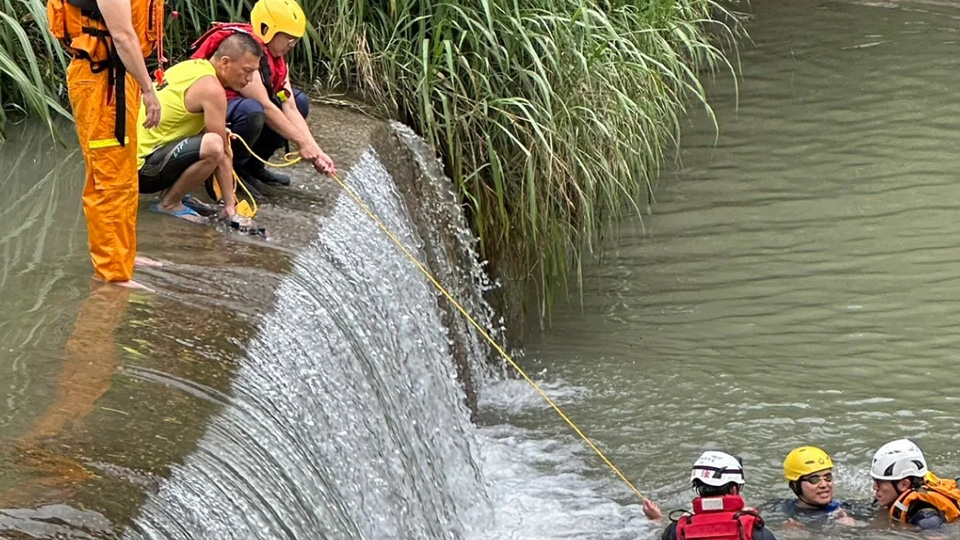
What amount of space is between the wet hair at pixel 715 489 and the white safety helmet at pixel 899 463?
0.78 metres

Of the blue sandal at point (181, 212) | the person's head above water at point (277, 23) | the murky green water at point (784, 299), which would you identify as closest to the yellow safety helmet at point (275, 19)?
the person's head above water at point (277, 23)

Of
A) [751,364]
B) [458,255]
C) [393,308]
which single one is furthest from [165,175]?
[751,364]

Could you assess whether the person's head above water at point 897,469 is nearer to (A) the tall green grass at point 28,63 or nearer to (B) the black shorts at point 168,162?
(B) the black shorts at point 168,162

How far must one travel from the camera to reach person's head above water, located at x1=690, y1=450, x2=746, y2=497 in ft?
18.1

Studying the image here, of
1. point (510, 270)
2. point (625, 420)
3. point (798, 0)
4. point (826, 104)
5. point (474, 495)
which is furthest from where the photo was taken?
point (798, 0)

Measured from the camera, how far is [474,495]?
6.34 m

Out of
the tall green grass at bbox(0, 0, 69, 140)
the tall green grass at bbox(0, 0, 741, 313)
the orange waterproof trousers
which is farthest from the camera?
the tall green grass at bbox(0, 0, 741, 313)

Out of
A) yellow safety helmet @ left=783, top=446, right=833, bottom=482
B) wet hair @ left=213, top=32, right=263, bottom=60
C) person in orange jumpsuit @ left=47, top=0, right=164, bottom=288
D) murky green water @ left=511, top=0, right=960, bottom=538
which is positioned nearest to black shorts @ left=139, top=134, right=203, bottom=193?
wet hair @ left=213, top=32, right=263, bottom=60

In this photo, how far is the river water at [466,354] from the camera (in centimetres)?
399

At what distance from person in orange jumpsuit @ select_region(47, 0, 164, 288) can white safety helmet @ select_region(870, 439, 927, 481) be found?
2.97m

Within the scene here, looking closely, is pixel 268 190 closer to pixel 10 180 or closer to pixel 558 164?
pixel 10 180

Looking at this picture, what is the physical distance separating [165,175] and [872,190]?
6.19 metres

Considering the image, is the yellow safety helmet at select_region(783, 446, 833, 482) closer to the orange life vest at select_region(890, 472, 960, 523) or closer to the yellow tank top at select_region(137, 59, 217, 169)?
the orange life vest at select_region(890, 472, 960, 523)

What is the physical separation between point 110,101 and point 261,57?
1.44 m
